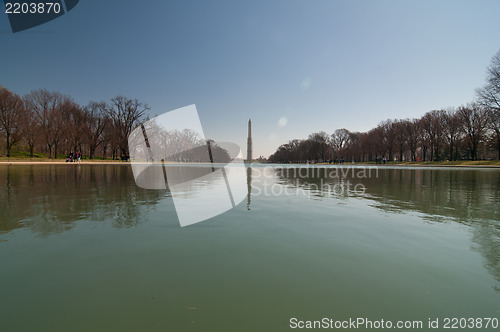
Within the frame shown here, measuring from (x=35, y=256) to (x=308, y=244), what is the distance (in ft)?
15.5

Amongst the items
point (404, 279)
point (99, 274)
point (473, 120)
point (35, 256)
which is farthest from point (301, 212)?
point (473, 120)

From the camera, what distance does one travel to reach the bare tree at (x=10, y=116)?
4969 centimetres

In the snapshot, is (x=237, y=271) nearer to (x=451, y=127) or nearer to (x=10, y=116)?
(x=10, y=116)

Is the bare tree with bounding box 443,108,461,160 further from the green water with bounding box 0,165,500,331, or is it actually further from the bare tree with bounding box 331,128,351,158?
the green water with bounding box 0,165,500,331

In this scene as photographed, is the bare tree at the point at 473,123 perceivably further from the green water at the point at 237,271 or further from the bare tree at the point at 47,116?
the bare tree at the point at 47,116

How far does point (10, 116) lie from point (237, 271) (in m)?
69.9

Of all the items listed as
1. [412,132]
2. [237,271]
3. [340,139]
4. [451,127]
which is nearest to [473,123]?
[451,127]

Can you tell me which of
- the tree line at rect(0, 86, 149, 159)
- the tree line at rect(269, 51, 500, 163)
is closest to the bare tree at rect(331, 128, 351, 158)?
the tree line at rect(269, 51, 500, 163)

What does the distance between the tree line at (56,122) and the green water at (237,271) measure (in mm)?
63111

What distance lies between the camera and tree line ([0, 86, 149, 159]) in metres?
51.2

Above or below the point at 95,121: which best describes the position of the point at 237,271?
below

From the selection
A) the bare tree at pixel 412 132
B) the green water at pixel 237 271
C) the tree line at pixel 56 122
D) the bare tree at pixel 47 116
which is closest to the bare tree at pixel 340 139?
the bare tree at pixel 412 132

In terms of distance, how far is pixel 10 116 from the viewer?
50688 millimetres

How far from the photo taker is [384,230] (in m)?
5.71
